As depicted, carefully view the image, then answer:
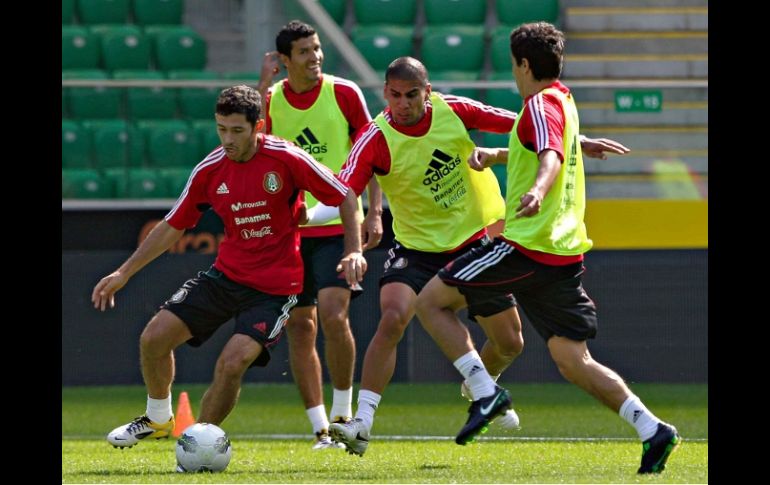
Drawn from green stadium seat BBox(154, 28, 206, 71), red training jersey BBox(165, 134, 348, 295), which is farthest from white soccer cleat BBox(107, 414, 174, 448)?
green stadium seat BBox(154, 28, 206, 71)

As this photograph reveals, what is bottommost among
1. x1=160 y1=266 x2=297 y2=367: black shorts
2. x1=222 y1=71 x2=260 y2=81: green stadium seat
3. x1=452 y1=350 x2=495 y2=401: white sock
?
x1=452 y1=350 x2=495 y2=401: white sock

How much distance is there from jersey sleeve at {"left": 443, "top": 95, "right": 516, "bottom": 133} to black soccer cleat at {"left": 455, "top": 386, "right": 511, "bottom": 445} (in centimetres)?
172

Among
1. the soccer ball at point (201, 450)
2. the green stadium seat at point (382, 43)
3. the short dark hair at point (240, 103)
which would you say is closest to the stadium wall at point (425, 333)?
the green stadium seat at point (382, 43)

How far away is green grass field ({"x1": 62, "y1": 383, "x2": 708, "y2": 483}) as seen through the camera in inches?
278

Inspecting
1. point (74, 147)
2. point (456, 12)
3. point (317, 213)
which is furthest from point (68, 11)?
point (317, 213)

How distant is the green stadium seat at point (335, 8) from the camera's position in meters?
17.1

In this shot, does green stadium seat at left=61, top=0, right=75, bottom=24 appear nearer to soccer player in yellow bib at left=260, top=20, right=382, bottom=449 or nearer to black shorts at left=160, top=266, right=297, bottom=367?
soccer player in yellow bib at left=260, top=20, right=382, bottom=449

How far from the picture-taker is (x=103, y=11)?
1700cm

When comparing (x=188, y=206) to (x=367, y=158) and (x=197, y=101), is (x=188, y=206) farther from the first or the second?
(x=197, y=101)

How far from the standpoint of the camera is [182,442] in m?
7.29

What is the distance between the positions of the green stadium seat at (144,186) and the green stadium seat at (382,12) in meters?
4.33

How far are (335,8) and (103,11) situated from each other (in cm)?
269
